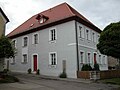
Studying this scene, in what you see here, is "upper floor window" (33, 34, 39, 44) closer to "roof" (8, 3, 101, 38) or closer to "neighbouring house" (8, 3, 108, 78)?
"neighbouring house" (8, 3, 108, 78)

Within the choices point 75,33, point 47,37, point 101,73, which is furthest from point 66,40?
point 101,73

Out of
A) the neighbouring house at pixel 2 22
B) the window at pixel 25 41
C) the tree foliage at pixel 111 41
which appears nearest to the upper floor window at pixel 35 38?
the window at pixel 25 41

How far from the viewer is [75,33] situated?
2291cm

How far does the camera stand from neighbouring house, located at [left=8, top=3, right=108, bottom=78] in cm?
2309

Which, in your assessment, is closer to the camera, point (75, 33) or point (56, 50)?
point (75, 33)

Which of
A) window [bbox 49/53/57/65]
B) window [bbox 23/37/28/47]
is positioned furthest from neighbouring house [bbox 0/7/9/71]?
window [bbox 23/37/28/47]

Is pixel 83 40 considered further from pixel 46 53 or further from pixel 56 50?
pixel 46 53

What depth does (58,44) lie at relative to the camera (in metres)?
24.4

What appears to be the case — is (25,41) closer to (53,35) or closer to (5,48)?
(53,35)

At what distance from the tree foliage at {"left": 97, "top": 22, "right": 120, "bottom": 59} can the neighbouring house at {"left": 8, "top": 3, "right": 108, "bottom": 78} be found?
4.42 m

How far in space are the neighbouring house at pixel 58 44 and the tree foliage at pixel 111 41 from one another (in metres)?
4.42

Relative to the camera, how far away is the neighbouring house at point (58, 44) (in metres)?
23.1

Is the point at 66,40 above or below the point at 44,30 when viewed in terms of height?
below

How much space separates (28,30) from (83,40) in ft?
28.9
